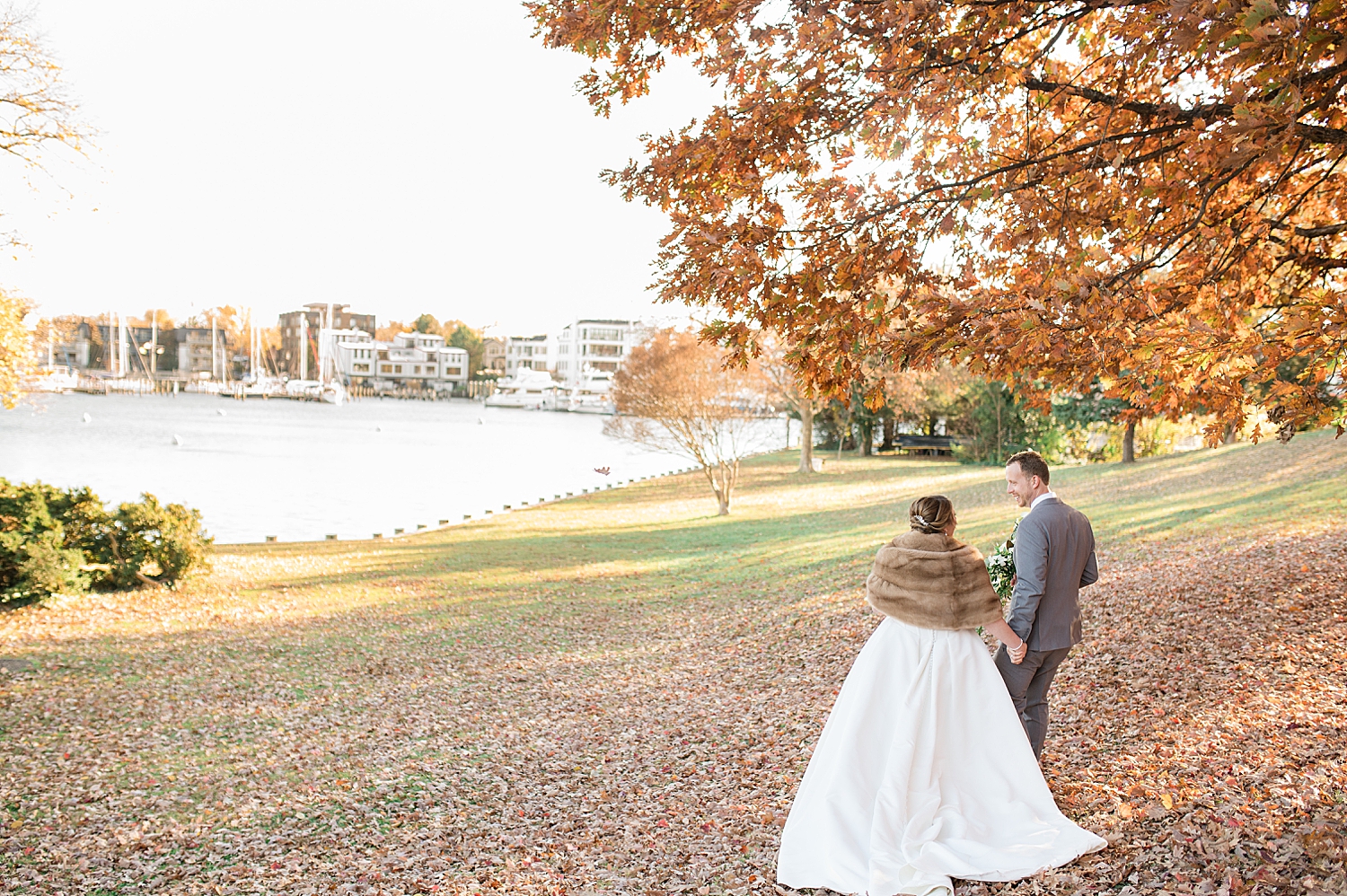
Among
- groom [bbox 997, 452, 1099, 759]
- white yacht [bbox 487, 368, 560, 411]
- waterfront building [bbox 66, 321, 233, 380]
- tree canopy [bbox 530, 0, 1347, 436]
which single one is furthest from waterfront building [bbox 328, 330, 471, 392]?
groom [bbox 997, 452, 1099, 759]

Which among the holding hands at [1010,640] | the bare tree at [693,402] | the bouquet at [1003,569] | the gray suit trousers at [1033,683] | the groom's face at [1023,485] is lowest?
the gray suit trousers at [1033,683]

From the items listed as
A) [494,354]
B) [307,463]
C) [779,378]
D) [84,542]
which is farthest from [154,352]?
[84,542]

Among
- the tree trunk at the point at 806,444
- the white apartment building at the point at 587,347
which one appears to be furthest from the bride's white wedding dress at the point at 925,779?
the white apartment building at the point at 587,347

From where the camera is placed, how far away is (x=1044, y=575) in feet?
Result: 15.3

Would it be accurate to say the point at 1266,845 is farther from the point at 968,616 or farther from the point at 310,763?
the point at 310,763

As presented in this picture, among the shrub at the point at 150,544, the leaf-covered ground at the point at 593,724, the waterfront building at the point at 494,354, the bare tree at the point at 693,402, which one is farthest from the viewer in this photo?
the waterfront building at the point at 494,354

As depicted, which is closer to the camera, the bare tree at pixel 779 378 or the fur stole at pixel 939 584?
the fur stole at pixel 939 584

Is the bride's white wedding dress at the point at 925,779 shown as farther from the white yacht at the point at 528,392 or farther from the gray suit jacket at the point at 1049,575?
the white yacht at the point at 528,392

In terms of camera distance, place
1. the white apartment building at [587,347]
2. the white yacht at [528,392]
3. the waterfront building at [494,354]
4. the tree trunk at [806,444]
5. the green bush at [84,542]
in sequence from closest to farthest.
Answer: the green bush at [84,542] < the tree trunk at [806,444] < the white yacht at [528,392] < the white apartment building at [587,347] < the waterfront building at [494,354]

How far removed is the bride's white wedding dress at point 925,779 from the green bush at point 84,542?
12378 millimetres

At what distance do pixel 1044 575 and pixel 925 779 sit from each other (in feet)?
4.09

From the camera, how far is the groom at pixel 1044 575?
4.66 metres

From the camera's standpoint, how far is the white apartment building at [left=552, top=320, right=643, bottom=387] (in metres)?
159

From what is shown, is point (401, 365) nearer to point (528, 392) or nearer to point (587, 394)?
point (528, 392)
